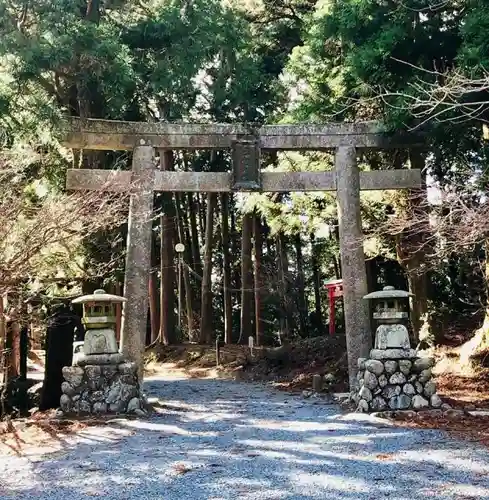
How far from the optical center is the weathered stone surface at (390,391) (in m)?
7.46

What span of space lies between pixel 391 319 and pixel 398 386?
880 mm

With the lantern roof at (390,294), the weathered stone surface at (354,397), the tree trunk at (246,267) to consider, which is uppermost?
the tree trunk at (246,267)

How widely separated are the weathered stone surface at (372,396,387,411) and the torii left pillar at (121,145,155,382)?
3309mm

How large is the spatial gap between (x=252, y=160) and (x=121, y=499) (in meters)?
6.09

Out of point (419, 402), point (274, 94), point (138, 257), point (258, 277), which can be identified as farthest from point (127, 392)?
point (258, 277)

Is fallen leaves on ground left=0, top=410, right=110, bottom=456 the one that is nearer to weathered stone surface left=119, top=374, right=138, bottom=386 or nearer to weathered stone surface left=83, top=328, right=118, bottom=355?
weathered stone surface left=119, top=374, right=138, bottom=386

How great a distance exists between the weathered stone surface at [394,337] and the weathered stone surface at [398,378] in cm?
36

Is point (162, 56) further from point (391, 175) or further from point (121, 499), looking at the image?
point (121, 499)

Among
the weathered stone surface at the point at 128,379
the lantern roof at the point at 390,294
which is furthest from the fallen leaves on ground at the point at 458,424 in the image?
the weathered stone surface at the point at 128,379

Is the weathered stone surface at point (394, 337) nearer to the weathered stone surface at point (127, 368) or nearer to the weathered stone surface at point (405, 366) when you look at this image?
the weathered stone surface at point (405, 366)

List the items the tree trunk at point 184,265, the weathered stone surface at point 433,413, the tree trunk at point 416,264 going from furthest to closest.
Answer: the tree trunk at point 184,265 < the tree trunk at point 416,264 < the weathered stone surface at point 433,413

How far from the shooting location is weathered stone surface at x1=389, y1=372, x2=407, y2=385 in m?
7.47

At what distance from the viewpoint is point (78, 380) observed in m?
7.86

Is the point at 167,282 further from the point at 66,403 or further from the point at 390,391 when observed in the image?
the point at 390,391
